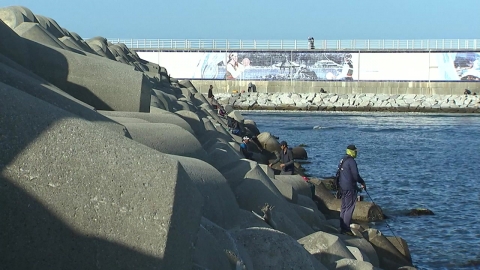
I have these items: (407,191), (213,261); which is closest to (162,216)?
(213,261)

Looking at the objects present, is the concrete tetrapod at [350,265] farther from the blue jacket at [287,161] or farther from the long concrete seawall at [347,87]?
the long concrete seawall at [347,87]

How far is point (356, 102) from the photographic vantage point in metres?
50.8

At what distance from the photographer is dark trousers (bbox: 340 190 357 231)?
979 cm

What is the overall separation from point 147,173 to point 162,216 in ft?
0.62

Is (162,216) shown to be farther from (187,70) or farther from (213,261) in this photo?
(187,70)

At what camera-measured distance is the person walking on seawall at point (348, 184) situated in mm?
9789

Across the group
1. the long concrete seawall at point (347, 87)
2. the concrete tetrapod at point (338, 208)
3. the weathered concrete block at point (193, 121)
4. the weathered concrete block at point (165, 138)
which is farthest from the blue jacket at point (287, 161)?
the long concrete seawall at point (347, 87)

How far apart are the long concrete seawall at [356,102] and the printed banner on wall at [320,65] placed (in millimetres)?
2490

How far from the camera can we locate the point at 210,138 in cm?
1012

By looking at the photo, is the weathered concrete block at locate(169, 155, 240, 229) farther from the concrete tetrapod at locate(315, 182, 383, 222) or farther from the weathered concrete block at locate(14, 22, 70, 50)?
the concrete tetrapod at locate(315, 182, 383, 222)

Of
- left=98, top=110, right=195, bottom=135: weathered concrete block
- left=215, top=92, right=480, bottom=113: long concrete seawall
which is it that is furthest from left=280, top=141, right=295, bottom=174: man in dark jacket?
left=215, top=92, right=480, bottom=113: long concrete seawall

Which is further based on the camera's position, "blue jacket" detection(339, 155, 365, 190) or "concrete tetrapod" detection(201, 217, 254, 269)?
"blue jacket" detection(339, 155, 365, 190)

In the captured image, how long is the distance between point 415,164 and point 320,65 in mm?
31663

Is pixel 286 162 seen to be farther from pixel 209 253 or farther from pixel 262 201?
pixel 209 253
